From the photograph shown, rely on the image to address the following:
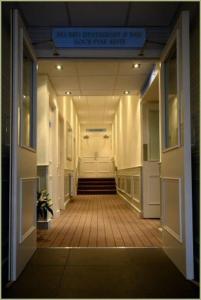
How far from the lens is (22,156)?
3.13 meters

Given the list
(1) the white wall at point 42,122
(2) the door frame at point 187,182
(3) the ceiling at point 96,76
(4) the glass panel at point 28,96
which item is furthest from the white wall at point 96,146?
(2) the door frame at point 187,182

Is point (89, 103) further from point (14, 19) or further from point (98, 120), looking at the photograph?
point (14, 19)

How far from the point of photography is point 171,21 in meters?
3.53

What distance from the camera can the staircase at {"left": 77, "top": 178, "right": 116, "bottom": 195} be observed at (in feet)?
45.6

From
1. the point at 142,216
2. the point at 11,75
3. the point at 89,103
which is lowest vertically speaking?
the point at 142,216

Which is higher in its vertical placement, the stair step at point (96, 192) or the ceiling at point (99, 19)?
the ceiling at point (99, 19)

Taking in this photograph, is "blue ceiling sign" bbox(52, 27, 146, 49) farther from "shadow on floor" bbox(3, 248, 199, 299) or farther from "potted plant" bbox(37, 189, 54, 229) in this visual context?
"potted plant" bbox(37, 189, 54, 229)

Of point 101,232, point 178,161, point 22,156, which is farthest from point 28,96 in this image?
point 101,232

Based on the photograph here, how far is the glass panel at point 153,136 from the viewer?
702 cm

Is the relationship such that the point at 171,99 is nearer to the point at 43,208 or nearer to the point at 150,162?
the point at 43,208

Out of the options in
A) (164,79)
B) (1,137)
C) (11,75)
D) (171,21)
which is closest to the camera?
(1,137)

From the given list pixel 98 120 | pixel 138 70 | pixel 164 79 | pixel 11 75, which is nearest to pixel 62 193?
pixel 138 70

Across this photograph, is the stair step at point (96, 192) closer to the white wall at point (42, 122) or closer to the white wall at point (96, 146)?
the white wall at point (96, 146)

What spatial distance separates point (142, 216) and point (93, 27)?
171 inches
